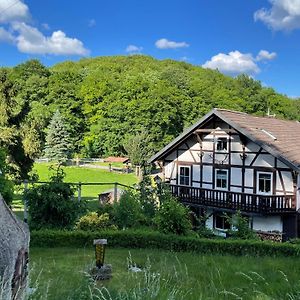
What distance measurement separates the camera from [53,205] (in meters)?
12.5

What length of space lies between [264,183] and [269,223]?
6.02 feet

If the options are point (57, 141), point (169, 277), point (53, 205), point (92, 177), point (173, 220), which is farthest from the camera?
point (57, 141)

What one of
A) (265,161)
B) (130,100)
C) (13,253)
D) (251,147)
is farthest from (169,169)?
(130,100)

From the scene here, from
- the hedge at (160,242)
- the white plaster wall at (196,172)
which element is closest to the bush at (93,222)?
the hedge at (160,242)

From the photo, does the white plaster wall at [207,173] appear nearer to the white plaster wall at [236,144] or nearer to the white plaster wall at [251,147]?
the white plaster wall at [236,144]

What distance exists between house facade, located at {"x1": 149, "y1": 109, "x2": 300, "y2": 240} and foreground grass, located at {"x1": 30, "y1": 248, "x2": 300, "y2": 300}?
27.6ft

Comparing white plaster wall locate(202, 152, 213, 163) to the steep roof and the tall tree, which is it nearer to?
the steep roof

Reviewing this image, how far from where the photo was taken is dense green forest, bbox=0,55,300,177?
183 ft

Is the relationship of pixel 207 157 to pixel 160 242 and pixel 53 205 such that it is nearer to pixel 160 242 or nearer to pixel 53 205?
pixel 160 242

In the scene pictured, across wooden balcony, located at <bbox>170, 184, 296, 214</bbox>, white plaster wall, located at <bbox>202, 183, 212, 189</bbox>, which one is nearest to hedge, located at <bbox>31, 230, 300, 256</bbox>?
wooden balcony, located at <bbox>170, 184, 296, 214</bbox>

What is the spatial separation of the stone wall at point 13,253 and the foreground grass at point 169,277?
189 mm

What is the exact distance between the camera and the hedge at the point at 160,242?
10492 millimetres

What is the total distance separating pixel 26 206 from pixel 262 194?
35.3 feet

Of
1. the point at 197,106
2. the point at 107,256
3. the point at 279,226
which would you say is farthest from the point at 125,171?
the point at 107,256
